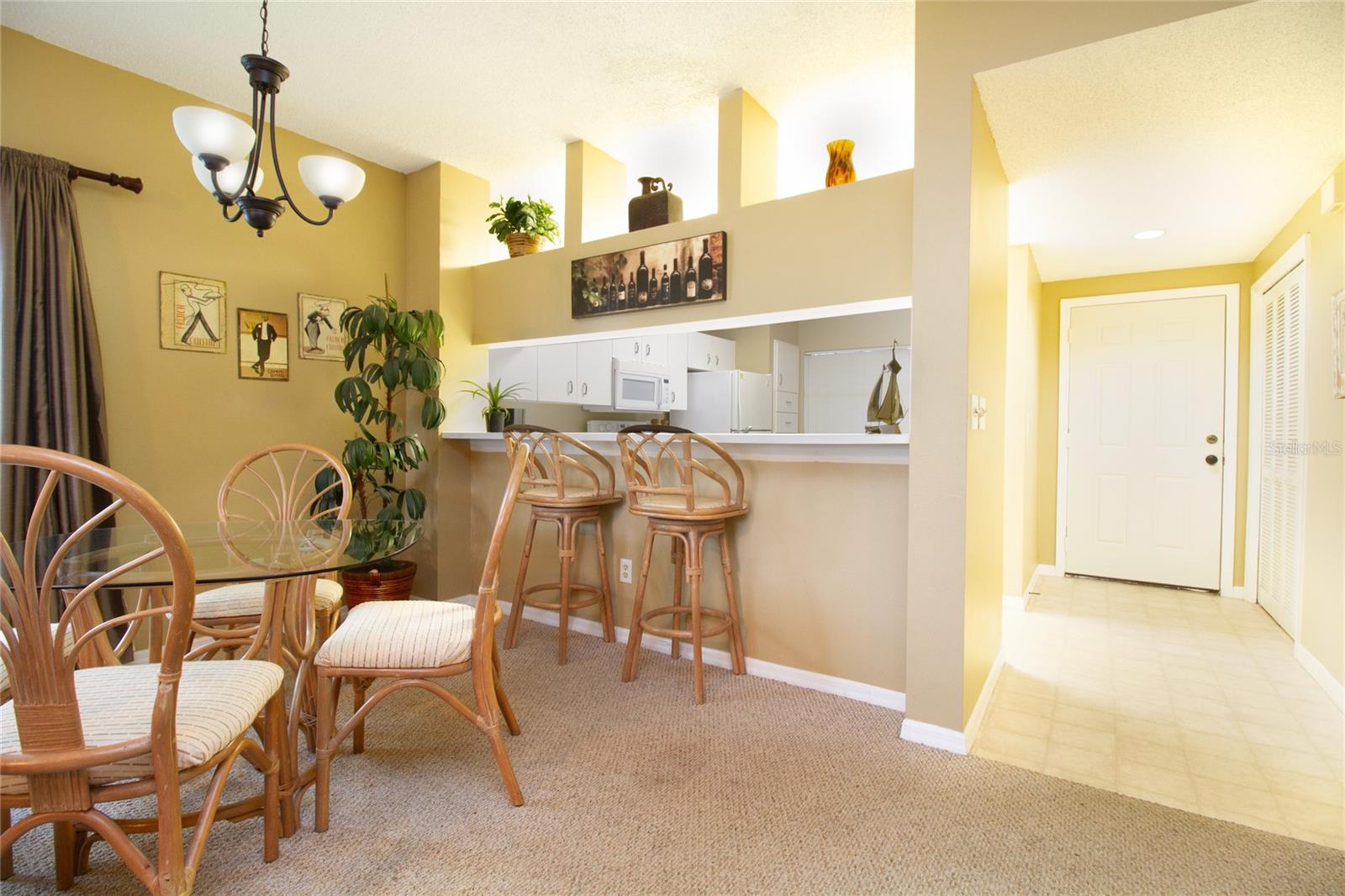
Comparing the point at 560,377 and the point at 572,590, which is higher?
the point at 560,377

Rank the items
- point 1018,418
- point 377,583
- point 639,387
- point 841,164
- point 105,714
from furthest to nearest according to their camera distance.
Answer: point 639,387, point 1018,418, point 377,583, point 841,164, point 105,714

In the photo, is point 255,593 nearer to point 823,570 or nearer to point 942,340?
point 823,570

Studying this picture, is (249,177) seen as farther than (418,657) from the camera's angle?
Yes

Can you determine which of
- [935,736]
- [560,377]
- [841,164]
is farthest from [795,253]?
[560,377]

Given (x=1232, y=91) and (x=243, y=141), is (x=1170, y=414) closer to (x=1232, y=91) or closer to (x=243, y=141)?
(x=1232, y=91)

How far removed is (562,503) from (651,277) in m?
1.13

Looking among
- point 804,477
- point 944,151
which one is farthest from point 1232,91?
point 804,477

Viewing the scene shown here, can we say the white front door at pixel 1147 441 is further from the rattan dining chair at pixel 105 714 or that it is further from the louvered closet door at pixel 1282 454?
the rattan dining chair at pixel 105 714

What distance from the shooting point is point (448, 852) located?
1547mm

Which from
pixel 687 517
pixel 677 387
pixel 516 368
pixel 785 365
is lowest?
pixel 687 517

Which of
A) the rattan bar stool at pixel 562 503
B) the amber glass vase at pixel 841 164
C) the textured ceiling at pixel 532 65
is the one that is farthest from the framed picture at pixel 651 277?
the rattan bar stool at pixel 562 503

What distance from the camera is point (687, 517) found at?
2455mm

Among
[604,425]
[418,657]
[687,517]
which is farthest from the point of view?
[604,425]

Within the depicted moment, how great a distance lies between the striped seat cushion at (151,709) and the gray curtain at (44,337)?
1.62 m
